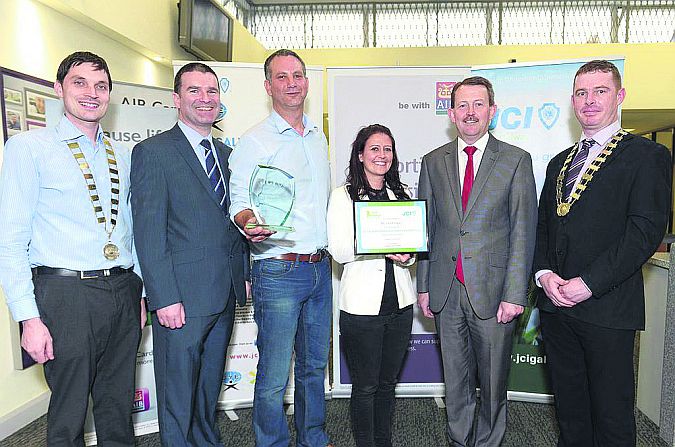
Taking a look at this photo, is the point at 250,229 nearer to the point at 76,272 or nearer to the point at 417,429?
the point at 76,272

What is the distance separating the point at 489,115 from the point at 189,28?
4.29 meters

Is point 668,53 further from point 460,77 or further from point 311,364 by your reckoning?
point 311,364

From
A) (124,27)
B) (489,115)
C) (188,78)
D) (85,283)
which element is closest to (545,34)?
(124,27)

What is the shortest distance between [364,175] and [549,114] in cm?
151

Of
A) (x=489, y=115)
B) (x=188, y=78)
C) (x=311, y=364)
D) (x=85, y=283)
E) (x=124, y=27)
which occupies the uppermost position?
(x=124, y=27)

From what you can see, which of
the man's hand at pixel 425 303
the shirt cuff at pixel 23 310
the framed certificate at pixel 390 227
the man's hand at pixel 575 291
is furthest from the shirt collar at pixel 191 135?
the man's hand at pixel 575 291

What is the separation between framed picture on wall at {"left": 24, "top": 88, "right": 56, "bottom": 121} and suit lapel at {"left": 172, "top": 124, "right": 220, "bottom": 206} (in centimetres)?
179

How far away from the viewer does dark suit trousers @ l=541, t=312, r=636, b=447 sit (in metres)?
2.08

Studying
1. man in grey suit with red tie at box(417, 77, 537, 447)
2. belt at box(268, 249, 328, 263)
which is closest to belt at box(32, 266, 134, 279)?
belt at box(268, 249, 328, 263)

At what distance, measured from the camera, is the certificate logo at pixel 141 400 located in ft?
10.0

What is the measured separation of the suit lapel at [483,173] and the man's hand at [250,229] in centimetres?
91

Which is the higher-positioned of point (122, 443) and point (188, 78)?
point (188, 78)

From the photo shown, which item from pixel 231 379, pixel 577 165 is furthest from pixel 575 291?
pixel 231 379

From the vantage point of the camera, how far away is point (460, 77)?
11.1 feet
